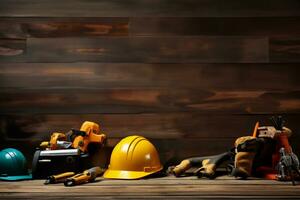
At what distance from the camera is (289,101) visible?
77.5 inches

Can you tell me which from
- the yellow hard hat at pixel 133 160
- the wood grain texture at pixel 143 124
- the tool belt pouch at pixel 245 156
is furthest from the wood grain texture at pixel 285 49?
the yellow hard hat at pixel 133 160

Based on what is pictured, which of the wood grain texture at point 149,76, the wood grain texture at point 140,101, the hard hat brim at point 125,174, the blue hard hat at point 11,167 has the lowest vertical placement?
the hard hat brim at point 125,174

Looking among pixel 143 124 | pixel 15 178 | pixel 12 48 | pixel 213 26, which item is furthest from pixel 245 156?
pixel 12 48

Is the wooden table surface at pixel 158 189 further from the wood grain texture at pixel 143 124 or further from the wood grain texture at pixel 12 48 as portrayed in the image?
the wood grain texture at pixel 12 48

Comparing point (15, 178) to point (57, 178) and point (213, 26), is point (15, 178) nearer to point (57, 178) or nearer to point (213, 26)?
point (57, 178)

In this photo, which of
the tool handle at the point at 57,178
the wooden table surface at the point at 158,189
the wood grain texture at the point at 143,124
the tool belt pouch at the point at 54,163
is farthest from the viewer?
the wood grain texture at the point at 143,124

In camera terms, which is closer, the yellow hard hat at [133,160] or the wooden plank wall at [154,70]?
the yellow hard hat at [133,160]

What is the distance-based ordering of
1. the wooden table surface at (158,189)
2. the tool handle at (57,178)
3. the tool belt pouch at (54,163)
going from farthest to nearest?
the tool belt pouch at (54,163), the tool handle at (57,178), the wooden table surface at (158,189)

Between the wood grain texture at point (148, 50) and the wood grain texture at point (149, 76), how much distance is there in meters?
0.03

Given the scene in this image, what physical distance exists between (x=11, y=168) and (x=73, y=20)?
755 mm

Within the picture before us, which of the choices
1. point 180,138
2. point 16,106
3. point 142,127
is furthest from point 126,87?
point 16,106

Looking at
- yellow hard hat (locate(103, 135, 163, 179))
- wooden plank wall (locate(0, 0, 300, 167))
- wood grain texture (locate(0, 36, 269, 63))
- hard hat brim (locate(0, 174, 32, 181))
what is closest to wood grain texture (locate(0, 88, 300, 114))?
wooden plank wall (locate(0, 0, 300, 167))

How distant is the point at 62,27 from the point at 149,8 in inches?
16.9

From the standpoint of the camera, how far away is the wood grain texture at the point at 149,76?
6.49ft
